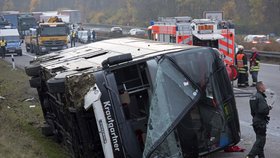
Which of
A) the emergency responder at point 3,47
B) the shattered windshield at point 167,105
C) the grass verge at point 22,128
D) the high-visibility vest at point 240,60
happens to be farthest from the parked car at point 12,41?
the shattered windshield at point 167,105

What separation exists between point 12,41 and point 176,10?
31.3 meters

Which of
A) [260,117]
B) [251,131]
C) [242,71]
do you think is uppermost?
[260,117]

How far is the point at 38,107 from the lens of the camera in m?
14.2

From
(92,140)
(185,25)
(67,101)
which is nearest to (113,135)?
(92,140)

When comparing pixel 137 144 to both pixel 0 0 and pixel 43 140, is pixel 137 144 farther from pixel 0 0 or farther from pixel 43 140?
pixel 0 0

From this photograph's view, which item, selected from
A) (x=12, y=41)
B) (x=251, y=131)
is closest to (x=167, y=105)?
(x=251, y=131)

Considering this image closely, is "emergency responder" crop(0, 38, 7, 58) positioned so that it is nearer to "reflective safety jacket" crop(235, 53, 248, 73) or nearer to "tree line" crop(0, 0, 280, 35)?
"reflective safety jacket" crop(235, 53, 248, 73)

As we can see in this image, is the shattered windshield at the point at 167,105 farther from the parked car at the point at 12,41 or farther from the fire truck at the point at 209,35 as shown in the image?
the parked car at the point at 12,41

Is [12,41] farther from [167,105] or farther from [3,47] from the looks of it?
[167,105]

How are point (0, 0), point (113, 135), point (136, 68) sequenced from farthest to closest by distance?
point (0, 0) → point (136, 68) → point (113, 135)

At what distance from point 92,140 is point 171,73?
1.42 meters

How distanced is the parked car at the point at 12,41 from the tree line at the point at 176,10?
2796cm

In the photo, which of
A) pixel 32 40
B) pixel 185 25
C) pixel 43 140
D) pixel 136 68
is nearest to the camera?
pixel 136 68

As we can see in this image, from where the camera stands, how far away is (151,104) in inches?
254
